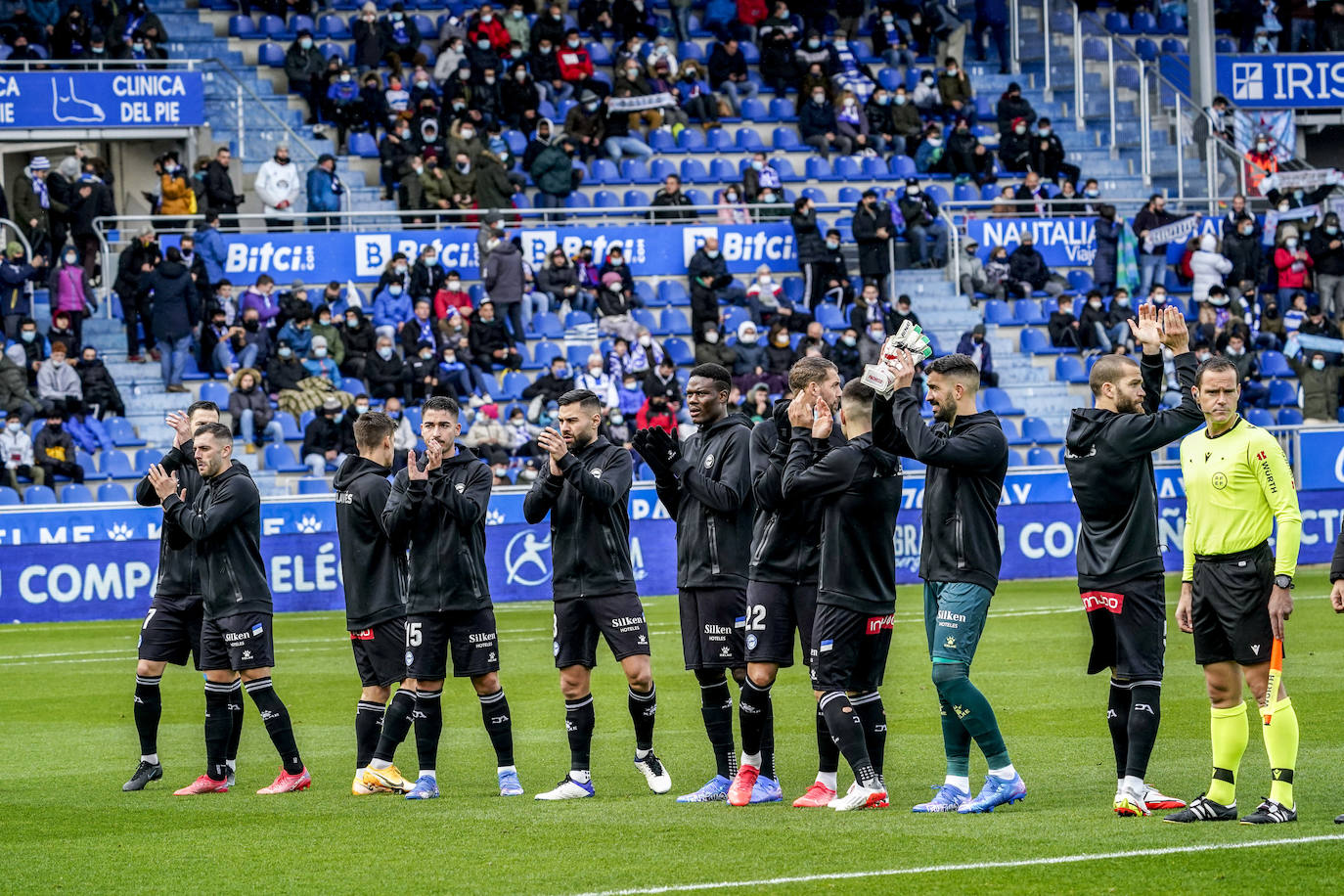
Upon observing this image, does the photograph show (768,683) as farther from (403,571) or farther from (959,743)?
(403,571)

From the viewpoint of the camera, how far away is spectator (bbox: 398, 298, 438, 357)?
27922 millimetres

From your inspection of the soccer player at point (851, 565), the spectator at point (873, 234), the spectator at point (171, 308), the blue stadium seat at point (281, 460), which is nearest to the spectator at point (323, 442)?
the blue stadium seat at point (281, 460)

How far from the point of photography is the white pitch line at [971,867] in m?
7.63

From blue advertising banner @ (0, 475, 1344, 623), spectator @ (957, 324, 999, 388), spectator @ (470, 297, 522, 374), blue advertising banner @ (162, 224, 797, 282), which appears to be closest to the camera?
blue advertising banner @ (0, 475, 1344, 623)

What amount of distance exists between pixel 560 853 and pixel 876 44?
1190 inches

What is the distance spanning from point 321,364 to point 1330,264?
1770 centimetres

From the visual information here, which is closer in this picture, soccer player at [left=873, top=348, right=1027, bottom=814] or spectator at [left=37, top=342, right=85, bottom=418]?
soccer player at [left=873, top=348, right=1027, bottom=814]

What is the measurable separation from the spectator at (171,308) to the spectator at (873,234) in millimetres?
11129

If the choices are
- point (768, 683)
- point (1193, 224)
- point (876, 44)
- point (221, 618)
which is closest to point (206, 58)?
point (876, 44)

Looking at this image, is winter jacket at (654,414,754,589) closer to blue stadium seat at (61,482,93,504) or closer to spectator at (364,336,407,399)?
blue stadium seat at (61,482,93,504)

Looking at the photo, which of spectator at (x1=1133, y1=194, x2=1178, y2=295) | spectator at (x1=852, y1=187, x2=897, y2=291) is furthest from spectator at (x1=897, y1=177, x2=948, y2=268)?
spectator at (x1=1133, y1=194, x2=1178, y2=295)

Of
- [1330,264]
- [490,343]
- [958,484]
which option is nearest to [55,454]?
[490,343]

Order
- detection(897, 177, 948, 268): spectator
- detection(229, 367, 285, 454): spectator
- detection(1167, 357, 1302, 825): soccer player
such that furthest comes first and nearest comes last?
detection(897, 177, 948, 268): spectator
detection(229, 367, 285, 454): spectator
detection(1167, 357, 1302, 825): soccer player

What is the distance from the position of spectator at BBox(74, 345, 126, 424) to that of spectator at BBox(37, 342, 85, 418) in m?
0.16
